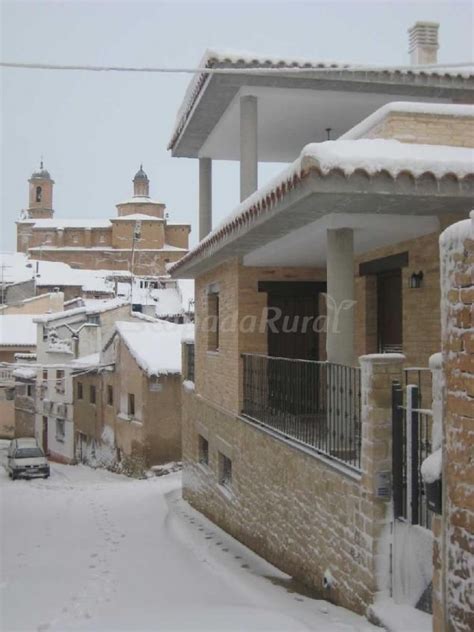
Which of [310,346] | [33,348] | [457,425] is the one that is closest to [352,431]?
[457,425]

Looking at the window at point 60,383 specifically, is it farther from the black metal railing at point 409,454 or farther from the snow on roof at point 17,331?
the black metal railing at point 409,454

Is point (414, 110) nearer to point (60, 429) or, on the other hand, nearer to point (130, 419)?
point (130, 419)

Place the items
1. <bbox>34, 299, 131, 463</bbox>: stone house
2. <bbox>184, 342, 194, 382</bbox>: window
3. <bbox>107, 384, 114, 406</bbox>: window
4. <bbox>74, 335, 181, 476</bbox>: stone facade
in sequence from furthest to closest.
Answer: <bbox>34, 299, 131, 463</bbox>: stone house < <bbox>107, 384, 114, 406</bbox>: window < <bbox>74, 335, 181, 476</bbox>: stone facade < <bbox>184, 342, 194, 382</bbox>: window

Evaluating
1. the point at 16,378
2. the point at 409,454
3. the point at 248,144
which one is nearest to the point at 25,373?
the point at 16,378

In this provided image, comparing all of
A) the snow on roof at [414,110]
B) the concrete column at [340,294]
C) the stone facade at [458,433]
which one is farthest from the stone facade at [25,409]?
the stone facade at [458,433]

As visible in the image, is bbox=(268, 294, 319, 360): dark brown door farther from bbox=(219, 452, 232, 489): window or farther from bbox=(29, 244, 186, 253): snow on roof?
bbox=(29, 244, 186, 253): snow on roof

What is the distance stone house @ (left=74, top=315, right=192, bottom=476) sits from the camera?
23203mm

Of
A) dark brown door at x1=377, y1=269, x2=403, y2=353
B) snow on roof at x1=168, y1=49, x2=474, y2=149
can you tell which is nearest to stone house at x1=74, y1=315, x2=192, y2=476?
dark brown door at x1=377, y1=269, x2=403, y2=353

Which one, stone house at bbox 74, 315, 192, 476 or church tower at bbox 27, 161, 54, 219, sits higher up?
church tower at bbox 27, 161, 54, 219

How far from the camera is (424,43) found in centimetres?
1162

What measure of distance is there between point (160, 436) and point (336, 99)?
1504 cm

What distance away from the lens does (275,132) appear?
1272 cm

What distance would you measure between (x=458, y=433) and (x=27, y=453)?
23611mm

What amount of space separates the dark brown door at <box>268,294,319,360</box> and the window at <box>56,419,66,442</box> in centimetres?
2160
